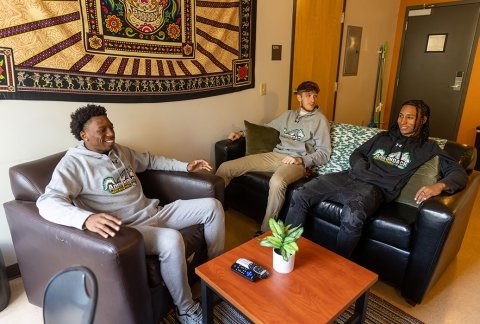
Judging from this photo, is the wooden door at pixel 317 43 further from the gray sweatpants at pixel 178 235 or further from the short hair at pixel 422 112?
the gray sweatpants at pixel 178 235

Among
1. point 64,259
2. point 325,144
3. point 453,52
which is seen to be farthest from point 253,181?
point 453,52

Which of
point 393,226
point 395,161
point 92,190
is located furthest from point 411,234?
point 92,190

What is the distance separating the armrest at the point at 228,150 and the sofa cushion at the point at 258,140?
0.07m

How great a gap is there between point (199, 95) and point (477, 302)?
89.5 inches

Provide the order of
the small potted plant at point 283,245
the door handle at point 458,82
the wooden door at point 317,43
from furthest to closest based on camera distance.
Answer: the door handle at point 458,82 → the wooden door at point 317,43 → the small potted plant at point 283,245

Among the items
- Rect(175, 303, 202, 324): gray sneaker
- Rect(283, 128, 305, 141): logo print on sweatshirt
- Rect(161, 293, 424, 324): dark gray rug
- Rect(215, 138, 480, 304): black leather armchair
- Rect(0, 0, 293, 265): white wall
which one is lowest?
Rect(161, 293, 424, 324): dark gray rug

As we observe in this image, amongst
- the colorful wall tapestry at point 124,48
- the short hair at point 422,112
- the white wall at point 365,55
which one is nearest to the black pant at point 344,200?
the short hair at point 422,112

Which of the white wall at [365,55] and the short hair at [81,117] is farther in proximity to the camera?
the white wall at [365,55]

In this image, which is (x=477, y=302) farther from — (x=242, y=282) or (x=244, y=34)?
(x=244, y=34)

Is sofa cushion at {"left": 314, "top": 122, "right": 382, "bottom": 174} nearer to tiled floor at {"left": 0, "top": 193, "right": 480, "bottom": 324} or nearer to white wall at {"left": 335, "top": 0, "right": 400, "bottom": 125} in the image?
tiled floor at {"left": 0, "top": 193, "right": 480, "bottom": 324}

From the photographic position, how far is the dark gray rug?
1656 mm

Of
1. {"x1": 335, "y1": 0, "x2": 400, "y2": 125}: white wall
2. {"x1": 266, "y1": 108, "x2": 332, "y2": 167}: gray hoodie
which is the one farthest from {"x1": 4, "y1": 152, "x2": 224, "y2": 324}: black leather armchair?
{"x1": 335, "y1": 0, "x2": 400, "y2": 125}: white wall

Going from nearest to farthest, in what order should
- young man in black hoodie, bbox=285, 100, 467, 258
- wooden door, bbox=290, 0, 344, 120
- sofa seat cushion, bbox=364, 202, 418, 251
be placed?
sofa seat cushion, bbox=364, 202, 418, 251 → young man in black hoodie, bbox=285, 100, 467, 258 → wooden door, bbox=290, 0, 344, 120

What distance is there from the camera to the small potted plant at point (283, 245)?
1.34 metres
